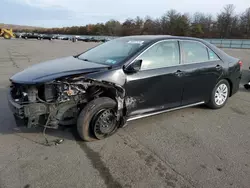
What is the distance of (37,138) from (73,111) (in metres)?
0.75

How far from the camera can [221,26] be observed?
65.9 meters

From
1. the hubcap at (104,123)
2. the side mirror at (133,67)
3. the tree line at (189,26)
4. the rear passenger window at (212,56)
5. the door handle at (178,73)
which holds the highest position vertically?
the tree line at (189,26)

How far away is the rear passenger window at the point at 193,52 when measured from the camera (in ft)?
12.9

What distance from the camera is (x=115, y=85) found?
Result: 10.3 feet

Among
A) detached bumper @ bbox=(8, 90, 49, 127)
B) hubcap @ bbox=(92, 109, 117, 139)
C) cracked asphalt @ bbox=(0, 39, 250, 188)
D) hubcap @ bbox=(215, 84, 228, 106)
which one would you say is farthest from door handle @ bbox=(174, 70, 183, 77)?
detached bumper @ bbox=(8, 90, 49, 127)

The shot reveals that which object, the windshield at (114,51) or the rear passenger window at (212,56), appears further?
the rear passenger window at (212,56)

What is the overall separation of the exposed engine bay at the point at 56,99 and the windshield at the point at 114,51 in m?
0.56

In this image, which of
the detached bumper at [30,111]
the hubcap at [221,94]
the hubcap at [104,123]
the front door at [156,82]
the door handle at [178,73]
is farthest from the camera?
the hubcap at [221,94]

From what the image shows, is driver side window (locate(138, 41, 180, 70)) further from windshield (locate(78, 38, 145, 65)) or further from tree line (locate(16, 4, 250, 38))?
tree line (locate(16, 4, 250, 38))

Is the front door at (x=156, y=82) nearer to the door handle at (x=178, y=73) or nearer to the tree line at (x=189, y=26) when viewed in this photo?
the door handle at (x=178, y=73)

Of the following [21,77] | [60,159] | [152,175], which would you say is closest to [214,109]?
[152,175]

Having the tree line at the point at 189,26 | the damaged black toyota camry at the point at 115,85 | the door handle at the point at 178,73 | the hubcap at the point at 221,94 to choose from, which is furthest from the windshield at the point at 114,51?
the tree line at the point at 189,26

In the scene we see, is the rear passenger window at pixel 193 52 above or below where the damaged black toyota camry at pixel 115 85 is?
above

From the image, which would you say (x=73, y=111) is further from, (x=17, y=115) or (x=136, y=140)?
(x=136, y=140)
